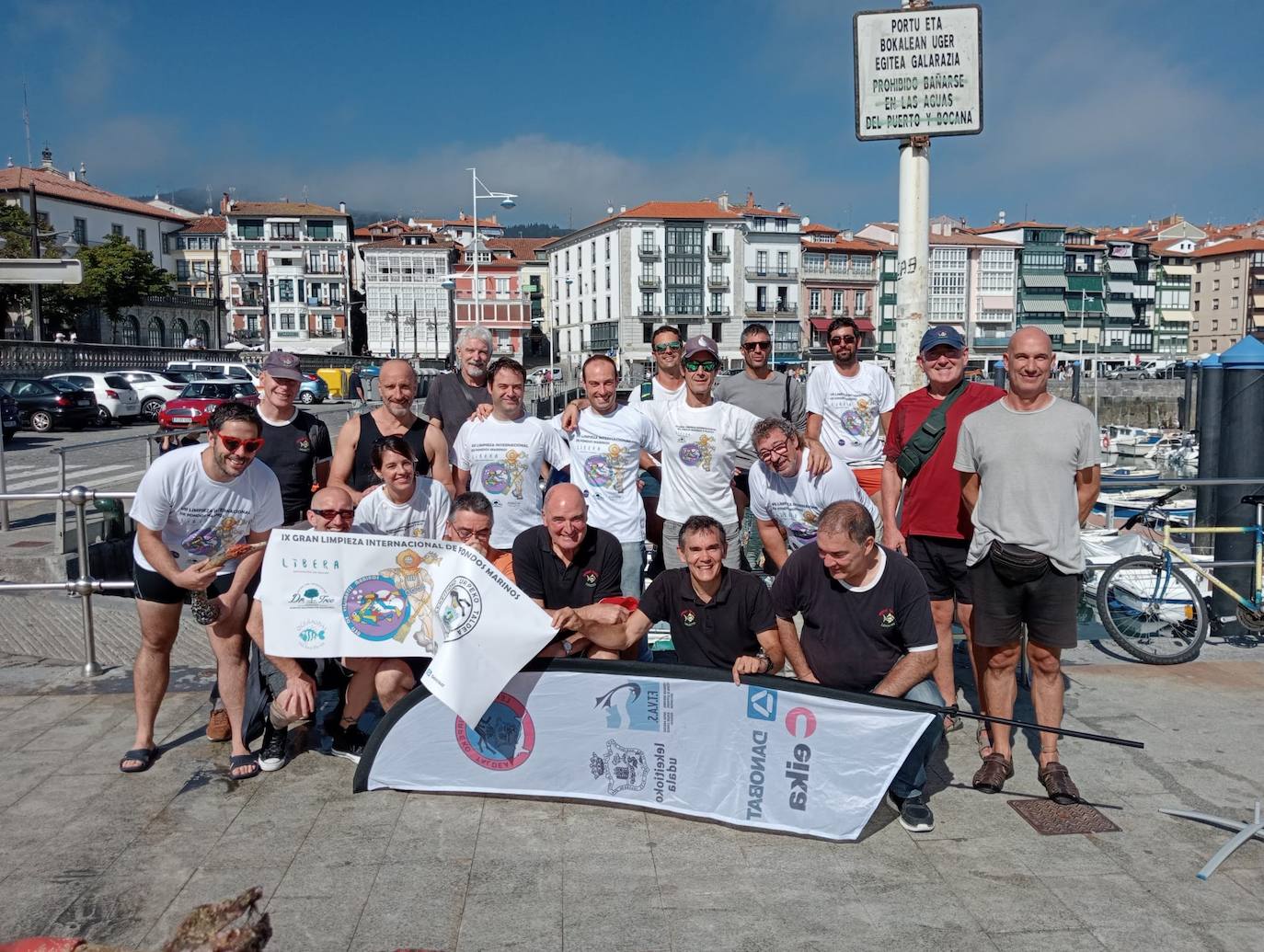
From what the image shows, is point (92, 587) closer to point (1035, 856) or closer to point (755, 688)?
point (755, 688)

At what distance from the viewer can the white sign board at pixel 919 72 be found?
26.0 feet

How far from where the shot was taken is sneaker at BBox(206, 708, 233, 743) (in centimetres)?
541

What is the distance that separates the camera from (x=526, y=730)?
4574 mm

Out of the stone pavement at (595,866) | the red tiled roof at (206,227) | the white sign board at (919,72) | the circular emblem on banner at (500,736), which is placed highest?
the red tiled roof at (206,227)

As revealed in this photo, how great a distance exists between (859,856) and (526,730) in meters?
1.56

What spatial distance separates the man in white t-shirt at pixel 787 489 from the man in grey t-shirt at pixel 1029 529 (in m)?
0.78

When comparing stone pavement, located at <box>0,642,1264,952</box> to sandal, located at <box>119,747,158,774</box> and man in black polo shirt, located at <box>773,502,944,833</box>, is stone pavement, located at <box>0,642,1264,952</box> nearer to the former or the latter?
sandal, located at <box>119,747,158,774</box>

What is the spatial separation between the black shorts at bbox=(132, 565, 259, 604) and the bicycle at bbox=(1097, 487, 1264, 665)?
18.7 feet

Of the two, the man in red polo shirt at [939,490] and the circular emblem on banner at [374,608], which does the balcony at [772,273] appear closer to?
the man in red polo shirt at [939,490]

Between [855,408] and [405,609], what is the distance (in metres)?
3.30

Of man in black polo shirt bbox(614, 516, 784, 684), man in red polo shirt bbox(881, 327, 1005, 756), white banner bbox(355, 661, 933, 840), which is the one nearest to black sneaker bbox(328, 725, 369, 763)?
white banner bbox(355, 661, 933, 840)

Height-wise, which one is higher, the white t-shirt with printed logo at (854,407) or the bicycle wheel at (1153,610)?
the white t-shirt with printed logo at (854,407)

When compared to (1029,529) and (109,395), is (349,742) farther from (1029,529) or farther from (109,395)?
(109,395)

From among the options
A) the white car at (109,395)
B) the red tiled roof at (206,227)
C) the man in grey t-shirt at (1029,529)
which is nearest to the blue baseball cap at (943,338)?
the man in grey t-shirt at (1029,529)
